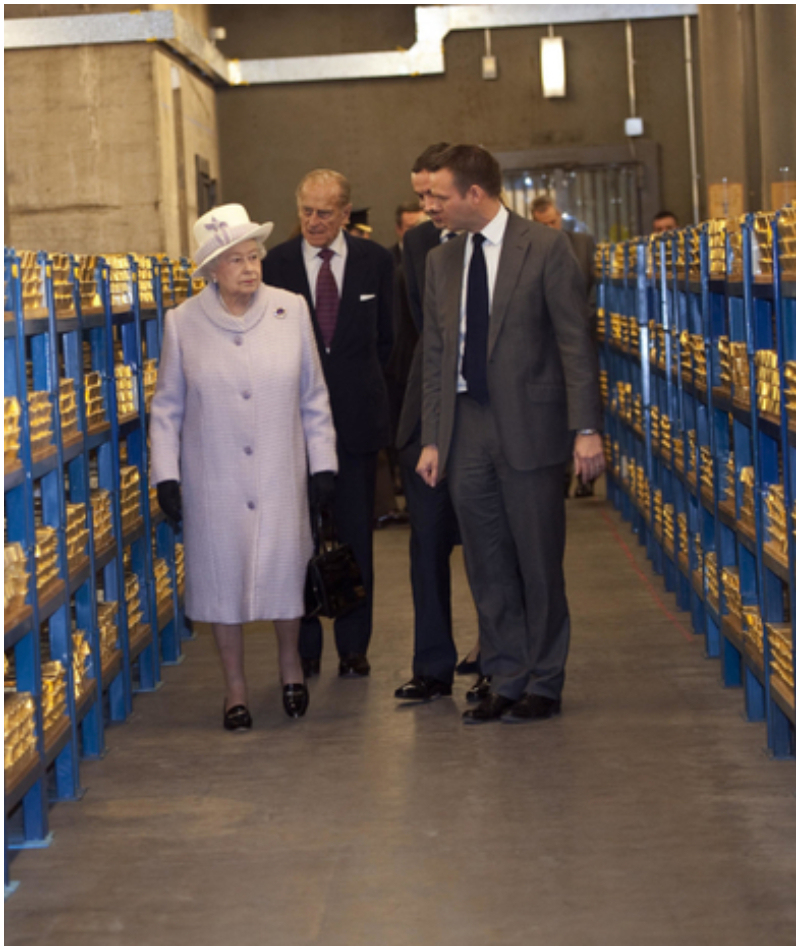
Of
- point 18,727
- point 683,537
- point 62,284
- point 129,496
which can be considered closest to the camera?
point 18,727

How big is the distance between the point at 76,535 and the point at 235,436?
2.16ft

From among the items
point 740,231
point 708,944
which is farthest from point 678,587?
point 708,944

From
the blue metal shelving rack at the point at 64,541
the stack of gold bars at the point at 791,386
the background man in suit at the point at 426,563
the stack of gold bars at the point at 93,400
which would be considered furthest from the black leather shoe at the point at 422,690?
the stack of gold bars at the point at 791,386

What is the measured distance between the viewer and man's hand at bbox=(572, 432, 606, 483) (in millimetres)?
4750

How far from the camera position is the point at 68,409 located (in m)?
4.61

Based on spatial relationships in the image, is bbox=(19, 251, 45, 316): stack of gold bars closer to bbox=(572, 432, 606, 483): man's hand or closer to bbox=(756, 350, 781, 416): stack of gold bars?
bbox=(572, 432, 606, 483): man's hand

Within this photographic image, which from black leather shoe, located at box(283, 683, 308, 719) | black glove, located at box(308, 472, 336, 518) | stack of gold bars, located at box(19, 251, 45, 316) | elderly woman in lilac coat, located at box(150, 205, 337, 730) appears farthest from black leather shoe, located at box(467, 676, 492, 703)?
stack of gold bars, located at box(19, 251, 45, 316)

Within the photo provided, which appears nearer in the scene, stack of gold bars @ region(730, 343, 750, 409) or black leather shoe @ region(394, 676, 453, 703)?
stack of gold bars @ region(730, 343, 750, 409)

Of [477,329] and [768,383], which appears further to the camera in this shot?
[477,329]

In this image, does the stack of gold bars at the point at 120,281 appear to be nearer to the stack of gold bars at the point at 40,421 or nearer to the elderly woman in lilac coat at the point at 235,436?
the elderly woman in lilac coat at the point at 235,436

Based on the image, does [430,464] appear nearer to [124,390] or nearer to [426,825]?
[124,390]

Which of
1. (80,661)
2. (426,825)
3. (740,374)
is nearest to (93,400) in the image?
(80,661)

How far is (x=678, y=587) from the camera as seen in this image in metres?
6.83

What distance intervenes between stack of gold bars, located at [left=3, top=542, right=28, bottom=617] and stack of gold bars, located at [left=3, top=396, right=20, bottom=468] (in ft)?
0.74
